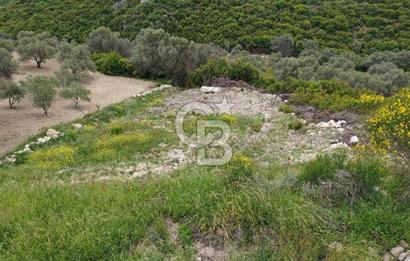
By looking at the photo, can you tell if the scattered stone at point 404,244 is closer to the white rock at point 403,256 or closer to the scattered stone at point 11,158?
the white rock at point 403,256

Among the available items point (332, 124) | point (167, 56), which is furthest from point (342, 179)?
point (167, 56)

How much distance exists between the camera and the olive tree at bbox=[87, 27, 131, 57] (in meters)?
38.4

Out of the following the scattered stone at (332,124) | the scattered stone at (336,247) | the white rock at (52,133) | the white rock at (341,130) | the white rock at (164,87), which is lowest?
the white rock at (164,87)

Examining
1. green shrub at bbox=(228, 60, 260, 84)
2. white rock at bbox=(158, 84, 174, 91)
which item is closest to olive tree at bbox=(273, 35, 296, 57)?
green shrub at bbox=(228, 60, 260, 84)

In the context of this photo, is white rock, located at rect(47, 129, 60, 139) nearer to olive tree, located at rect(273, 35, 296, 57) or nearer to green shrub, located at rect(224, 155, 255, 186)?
green shrub, located at rect(224, 155, 255, 186)

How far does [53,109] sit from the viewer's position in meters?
20.4

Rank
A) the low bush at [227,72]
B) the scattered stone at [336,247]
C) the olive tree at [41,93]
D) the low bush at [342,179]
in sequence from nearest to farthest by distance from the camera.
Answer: the scattered stone at [336,247], the low bush at [342,179], the olive tree at [41,93], the low bush at [227,72]

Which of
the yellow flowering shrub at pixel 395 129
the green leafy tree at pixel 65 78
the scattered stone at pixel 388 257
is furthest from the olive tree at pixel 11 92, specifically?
the scattered stone at pixel 388 257

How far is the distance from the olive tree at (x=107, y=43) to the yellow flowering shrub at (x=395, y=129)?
3312 cm

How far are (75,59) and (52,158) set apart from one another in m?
17.7

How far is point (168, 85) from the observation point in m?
26.4

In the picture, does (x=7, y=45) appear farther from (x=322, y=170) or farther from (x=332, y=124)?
(x=322, y=170)

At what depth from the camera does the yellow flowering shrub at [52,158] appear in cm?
1161

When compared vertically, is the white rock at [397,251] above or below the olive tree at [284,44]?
above
